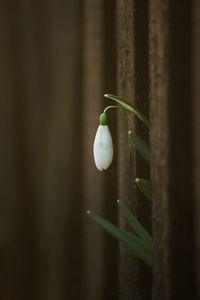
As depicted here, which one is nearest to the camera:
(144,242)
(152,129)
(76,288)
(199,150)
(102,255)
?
(199,150)

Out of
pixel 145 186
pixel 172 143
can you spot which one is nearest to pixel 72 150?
pixel 145 186

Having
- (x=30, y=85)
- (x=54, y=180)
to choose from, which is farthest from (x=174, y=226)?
(x=30, y=85)

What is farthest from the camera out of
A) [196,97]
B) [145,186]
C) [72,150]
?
[72,150]

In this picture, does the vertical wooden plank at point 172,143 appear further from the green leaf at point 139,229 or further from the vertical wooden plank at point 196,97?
the green leaf at point 139,229

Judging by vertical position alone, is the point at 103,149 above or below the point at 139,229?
above

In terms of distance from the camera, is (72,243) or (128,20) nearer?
(128,20)

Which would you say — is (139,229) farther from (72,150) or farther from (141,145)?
(72,150)

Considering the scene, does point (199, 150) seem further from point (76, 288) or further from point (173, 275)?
point (76, 288)
